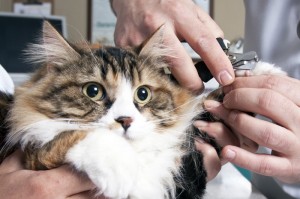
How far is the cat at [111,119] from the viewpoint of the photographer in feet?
2.03

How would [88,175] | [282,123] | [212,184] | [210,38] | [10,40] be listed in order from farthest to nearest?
[10,40], [212,184], [210,38], [282,123], [88,175]

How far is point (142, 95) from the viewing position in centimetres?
81

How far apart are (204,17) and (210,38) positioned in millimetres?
114

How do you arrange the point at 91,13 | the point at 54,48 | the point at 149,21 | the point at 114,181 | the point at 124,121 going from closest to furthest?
the point at 114,181 < the point at 124,121 < the point at 54,48 < the point at 149,21 < the point at 91,13

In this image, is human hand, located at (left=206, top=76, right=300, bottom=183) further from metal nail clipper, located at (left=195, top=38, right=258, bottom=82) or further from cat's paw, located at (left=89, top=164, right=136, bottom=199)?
cat's paw, located at (left=89, top=164, right=136, bottom=199)

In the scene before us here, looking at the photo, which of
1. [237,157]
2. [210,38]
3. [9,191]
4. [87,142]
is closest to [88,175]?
[87,142]

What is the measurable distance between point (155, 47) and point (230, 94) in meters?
0.23

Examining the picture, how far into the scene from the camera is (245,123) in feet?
2.38

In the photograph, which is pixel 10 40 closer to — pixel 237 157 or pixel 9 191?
pixel 9 191

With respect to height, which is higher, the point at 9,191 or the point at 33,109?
the point at 33,109

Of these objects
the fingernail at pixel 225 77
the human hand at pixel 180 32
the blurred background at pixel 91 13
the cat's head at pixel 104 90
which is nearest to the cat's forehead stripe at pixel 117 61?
the cat's head at pixel 104 90

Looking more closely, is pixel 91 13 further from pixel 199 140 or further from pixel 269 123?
pixel 269 123

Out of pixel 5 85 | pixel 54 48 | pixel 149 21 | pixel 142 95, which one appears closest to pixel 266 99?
pixel 142 95

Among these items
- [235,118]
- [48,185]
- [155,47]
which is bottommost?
[48,185]
